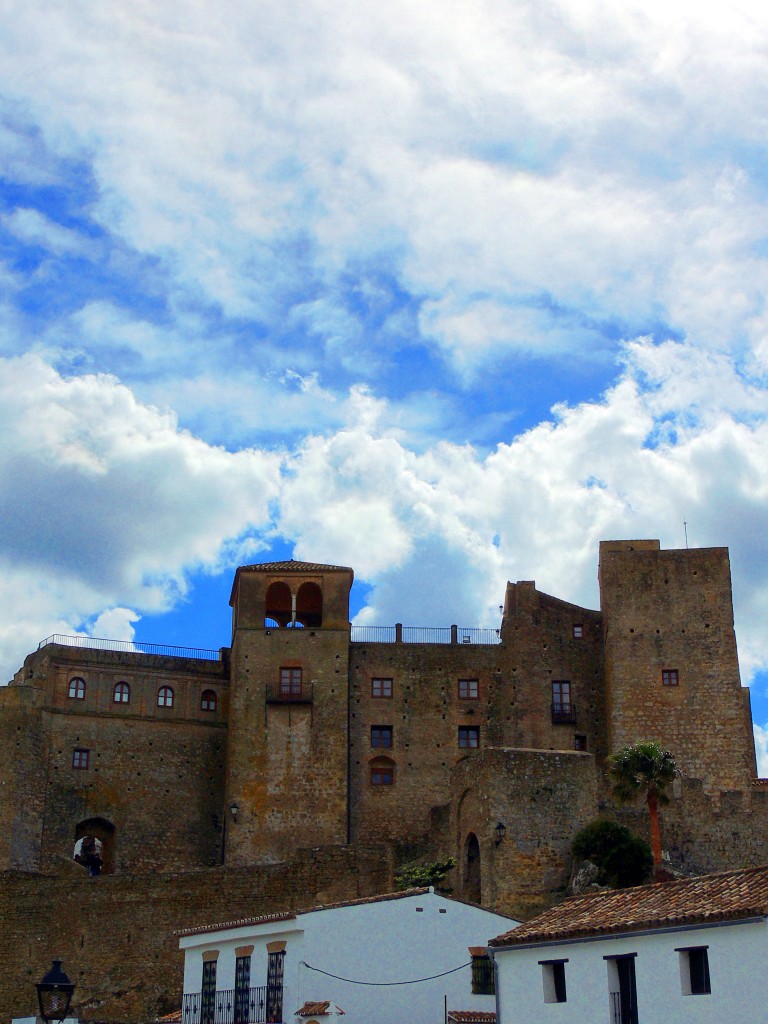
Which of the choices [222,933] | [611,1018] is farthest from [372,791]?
[611,1018]

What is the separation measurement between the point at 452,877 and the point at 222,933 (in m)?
15.4

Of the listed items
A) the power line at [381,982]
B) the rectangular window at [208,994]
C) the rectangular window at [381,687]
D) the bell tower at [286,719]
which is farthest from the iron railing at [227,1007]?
the rectangular window at [381,687]

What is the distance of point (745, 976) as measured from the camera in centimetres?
2659

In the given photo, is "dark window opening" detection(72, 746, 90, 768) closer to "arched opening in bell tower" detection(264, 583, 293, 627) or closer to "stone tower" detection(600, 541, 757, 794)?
"arched opening in bell tower" detection(264, 583, 293, 627)

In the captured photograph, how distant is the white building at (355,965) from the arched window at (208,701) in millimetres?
23716

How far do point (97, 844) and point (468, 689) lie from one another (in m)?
15.9

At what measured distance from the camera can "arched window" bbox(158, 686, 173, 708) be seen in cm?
5994

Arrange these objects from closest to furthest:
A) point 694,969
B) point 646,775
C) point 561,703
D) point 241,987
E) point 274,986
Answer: point 694,969, point 274,986, point 241,987, point 646,775, point 561,703

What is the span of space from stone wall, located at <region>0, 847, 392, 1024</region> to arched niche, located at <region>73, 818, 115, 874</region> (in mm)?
8782

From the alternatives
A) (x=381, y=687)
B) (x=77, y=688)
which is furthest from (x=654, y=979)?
(x=77, y=688)

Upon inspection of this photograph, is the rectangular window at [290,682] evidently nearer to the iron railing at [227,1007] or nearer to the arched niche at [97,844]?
the arched niche at [97,844]

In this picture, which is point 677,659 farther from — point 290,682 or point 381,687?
point 290,682

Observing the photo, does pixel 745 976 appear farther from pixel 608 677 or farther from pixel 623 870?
pixel 608 677

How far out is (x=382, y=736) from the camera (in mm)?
59438
